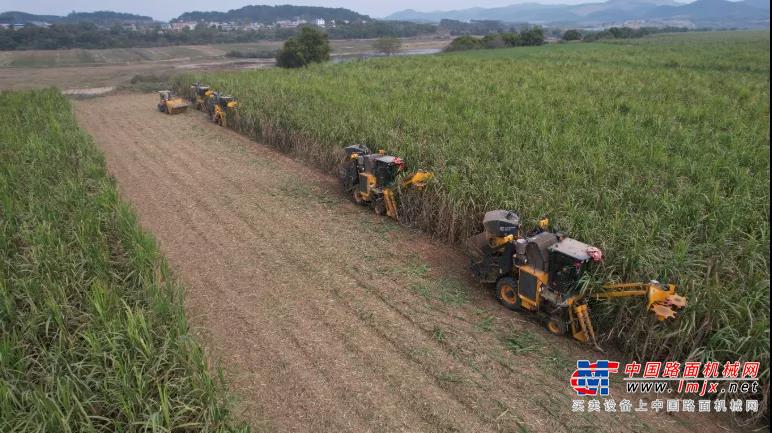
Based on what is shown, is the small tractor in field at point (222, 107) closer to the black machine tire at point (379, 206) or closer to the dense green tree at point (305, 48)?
the black machine tire at point (379, 206)

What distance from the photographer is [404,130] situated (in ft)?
33.4

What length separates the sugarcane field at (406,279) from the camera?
3.77 m

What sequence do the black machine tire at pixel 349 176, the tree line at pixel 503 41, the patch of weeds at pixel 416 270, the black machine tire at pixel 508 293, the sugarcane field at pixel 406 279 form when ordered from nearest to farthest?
the sugarcane field at pixel 406 279 < the black machine tire at pixel 508 293 < the patch of weeds at pixel 416 270 < the black machine tire at pixel 349 176 < the tree line at pixel 503 41

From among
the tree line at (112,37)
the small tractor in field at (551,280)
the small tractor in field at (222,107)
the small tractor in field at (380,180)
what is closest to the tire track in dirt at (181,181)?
the small tractor in field at (380,180)

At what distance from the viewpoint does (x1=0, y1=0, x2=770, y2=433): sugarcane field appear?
149 inches

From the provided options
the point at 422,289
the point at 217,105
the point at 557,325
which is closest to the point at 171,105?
the point at 217,105

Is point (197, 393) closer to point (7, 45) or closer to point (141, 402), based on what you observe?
point (141, 402)

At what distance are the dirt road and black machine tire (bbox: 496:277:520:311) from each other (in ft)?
0.38

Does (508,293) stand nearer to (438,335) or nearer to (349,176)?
(438,335)

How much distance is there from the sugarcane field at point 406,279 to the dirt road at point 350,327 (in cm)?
3

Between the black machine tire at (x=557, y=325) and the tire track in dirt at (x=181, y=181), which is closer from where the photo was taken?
the black machine tire at (x=557, y=325)

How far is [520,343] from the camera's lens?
4.69 m

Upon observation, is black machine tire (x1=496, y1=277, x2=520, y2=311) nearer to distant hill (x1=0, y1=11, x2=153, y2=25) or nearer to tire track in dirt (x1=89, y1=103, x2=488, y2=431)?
tire track in dirt (x1=89, y1=103, x2=488, y2=431)

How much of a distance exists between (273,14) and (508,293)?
195 m
